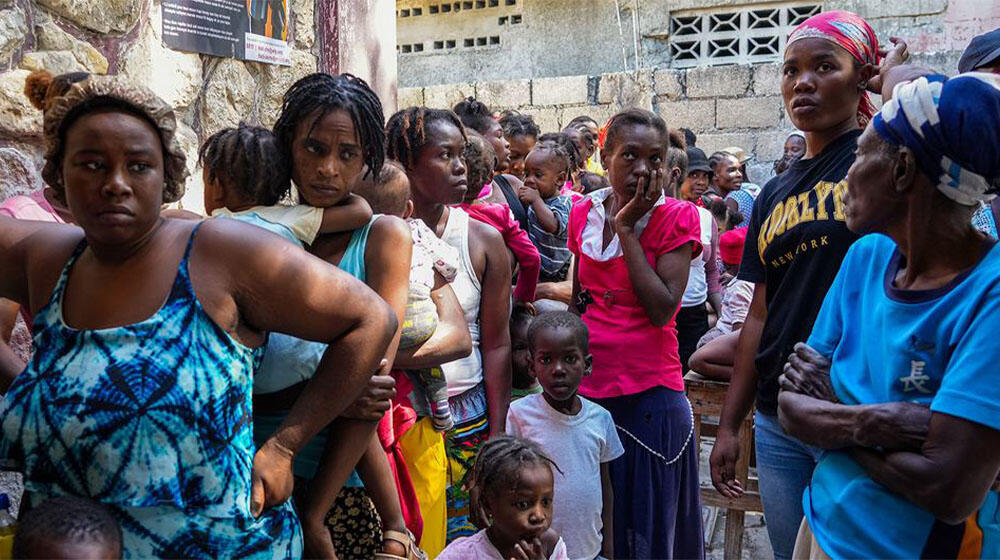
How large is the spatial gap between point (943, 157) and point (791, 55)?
1.12 meters

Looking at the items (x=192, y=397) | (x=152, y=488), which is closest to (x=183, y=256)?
(x=192, y=397)

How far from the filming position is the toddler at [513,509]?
284 cm

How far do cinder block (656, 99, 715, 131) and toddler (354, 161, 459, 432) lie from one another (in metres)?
7.49

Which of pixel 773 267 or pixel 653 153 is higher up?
pixel 653 153

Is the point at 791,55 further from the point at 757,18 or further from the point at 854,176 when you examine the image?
the point at 757,18

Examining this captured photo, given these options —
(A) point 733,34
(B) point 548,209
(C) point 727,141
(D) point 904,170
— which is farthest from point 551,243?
(A) point 733,34

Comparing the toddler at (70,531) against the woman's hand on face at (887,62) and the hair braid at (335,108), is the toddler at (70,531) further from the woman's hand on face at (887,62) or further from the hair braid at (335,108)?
the woman's hand on face at (887,62)

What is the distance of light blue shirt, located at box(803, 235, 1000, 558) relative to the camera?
1834mm

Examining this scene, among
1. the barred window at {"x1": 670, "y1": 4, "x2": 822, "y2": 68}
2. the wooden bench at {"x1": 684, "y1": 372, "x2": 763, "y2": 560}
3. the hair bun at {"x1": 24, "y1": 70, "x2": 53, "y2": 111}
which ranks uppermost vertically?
the barred window at {"x1": 670, "y1": 4, "x2": 822, "y2": 68}

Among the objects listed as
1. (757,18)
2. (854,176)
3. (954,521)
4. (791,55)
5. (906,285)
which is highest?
(757,18)

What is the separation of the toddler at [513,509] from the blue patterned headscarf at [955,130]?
1509 millimetres

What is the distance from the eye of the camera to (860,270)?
227 centimetres

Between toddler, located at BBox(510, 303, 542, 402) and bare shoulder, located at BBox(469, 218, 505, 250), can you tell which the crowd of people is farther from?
toddler, located at BBox(510, 303, 542, 402)

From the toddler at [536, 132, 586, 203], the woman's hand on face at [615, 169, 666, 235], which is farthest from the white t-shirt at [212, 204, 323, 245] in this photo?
the toddler at [536, 132, 586, 203]
